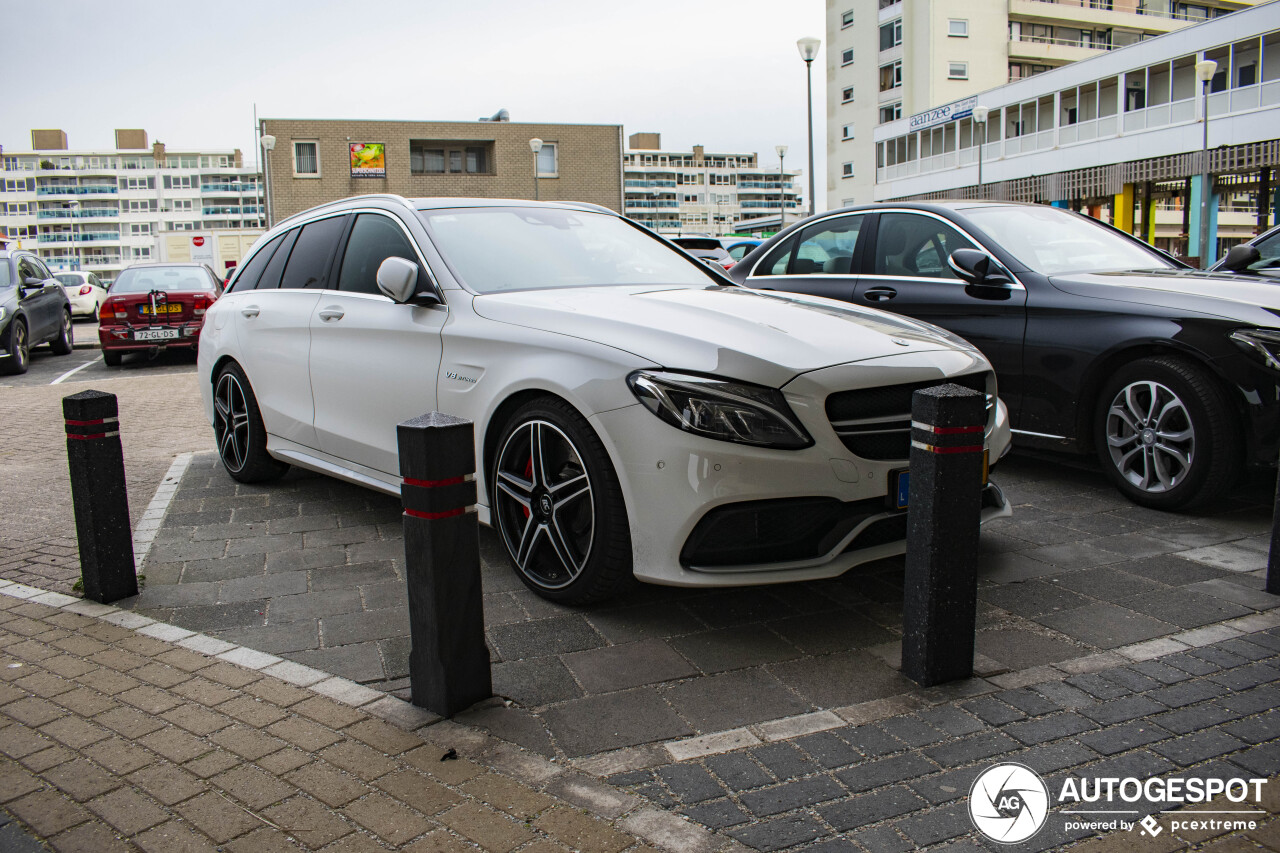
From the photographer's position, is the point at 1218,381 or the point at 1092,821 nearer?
the point at 1092,821

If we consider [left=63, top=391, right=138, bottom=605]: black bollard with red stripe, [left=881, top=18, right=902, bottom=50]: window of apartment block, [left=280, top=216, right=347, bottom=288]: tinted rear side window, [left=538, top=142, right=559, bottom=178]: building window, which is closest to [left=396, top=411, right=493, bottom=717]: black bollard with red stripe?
[left=63, top=391, right=138, bottom=605]: black bollard with red stripe

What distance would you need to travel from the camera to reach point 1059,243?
600 cm

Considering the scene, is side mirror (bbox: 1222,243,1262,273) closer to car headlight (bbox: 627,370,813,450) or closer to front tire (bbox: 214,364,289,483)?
car headlight (bbox: 627,370,813,450)

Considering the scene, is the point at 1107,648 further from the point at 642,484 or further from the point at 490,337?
the point at 490,337

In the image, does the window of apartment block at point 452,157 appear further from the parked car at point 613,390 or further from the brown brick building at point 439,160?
the parked car at point 613,390

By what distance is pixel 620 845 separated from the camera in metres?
2.23

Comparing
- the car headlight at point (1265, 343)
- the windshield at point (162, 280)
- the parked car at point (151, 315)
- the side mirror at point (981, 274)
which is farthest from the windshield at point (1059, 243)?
the windshield at point (162, 280)

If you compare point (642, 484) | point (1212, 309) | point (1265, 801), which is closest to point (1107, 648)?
point (1265, 801)

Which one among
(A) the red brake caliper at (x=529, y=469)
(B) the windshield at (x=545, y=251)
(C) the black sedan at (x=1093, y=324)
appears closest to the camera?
(A) the red brake caliper at (x=529, y=469)

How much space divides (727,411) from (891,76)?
190ft

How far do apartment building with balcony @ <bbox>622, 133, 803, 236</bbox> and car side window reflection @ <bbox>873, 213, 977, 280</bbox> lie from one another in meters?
137

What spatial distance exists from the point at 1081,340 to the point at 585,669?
11.4 ft

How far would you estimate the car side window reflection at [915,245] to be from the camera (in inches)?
240

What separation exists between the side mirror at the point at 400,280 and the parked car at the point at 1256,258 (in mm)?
4690
